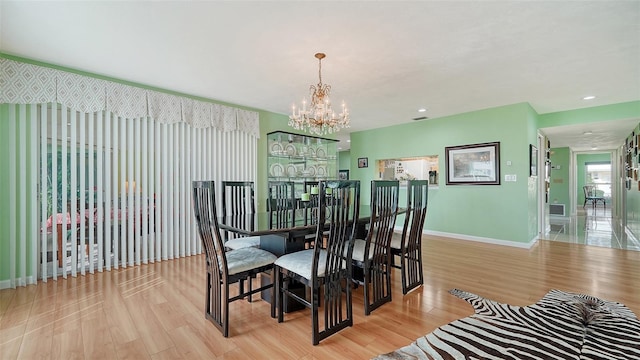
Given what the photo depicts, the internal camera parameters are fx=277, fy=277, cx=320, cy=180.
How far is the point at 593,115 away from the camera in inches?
189

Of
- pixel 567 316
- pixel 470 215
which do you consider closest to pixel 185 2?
pixel 567 316

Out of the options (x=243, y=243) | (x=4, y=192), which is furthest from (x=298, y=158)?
(x=4, y=192)

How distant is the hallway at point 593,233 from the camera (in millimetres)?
4890

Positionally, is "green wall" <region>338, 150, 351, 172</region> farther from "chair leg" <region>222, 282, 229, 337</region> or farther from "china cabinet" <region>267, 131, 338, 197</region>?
"chair leg" <region>222, 282, 229, 337</region>

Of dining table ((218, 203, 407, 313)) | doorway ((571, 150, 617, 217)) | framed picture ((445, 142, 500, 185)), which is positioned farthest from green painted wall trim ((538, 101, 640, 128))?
doorway ((571, 150, 617, 217))

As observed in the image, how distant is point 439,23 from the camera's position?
7.73 feet

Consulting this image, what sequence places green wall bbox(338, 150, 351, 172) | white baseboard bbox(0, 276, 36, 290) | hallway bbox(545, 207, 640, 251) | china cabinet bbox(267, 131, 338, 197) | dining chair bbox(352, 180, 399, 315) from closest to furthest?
dining chair bbox(352, 180, 399, 315) < white baseboard bbox(0, 276, 36, 290) < hallway bbox(545, 207, 640, 251) < china cabinet bbox(267, 131, 338, 197) < green wall bbox(338, 150, 351, 172)

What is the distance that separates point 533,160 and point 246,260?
17.4 ft

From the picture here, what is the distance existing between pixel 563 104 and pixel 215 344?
6.09 meters

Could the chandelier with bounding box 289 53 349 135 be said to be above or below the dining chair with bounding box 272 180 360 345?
above

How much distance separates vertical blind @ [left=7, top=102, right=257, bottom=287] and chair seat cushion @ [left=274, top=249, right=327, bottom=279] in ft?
8.40

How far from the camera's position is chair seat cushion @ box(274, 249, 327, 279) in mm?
2039

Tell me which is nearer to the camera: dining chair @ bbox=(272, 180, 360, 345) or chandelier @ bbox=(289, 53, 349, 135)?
dining chair @ bbox=(272, 180, 360, 345)

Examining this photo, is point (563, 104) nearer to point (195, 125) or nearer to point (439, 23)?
point (439, 23)
